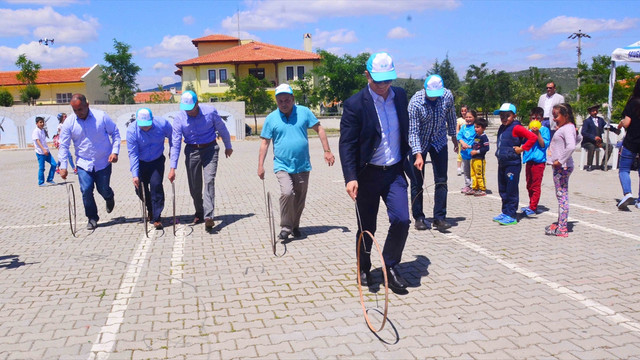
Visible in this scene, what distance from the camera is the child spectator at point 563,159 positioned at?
6.79 m

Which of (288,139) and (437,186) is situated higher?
(288,139)

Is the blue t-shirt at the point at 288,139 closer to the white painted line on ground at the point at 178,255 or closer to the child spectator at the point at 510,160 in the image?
the white painted line on ground at the point at 178,255

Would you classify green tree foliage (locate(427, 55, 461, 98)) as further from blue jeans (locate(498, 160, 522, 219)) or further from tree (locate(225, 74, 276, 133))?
blue jeans (locate(498, 160, 522, 219))

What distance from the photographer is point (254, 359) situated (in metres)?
3.69

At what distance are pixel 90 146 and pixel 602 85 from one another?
24028 mm

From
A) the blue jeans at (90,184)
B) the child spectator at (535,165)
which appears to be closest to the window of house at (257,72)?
the blue jeans at (90,184)

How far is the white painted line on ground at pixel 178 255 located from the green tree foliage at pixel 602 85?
17866 mm

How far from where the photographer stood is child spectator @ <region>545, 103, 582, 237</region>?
679cm

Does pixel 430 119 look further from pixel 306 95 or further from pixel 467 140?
pixel 306 95

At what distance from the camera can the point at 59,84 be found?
227ft

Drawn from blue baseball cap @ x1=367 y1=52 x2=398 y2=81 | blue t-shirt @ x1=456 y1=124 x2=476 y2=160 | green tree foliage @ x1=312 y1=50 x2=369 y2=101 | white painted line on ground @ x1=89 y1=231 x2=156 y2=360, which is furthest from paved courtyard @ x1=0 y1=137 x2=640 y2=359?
green tree foliage @ x1=312 y1=50 x2=369 y2=101

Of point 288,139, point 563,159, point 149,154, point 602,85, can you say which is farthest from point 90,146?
point 602,85

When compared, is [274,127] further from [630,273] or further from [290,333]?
[630,273]

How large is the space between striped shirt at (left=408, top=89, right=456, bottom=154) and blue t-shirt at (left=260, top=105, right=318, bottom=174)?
1.39 metres
